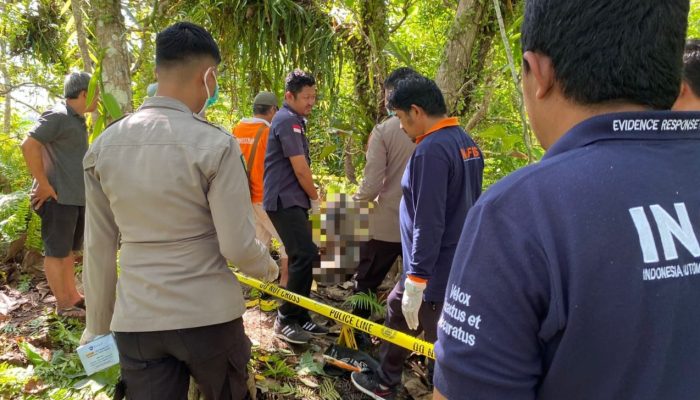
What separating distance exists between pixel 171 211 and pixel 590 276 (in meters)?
1.50

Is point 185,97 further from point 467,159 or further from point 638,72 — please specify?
point 638,72

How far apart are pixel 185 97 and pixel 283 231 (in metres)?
1.97

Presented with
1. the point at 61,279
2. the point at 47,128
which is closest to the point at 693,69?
the point at 47,128

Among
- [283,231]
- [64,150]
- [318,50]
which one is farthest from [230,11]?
[283,231]

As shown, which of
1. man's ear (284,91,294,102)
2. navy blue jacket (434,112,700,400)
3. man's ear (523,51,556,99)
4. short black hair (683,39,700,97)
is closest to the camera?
navy blue jacket (434,112,700,400)

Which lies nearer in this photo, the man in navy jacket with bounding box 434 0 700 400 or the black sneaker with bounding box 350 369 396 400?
the man in navy jacket with bounding box 434 0 700 400

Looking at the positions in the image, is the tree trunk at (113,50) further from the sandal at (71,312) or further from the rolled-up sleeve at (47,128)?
the sandal at (71,312)

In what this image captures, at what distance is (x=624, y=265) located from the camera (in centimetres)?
71

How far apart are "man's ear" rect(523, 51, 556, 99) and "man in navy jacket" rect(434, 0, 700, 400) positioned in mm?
16

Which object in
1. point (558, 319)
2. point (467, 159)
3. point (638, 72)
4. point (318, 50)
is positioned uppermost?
point (318, 50)

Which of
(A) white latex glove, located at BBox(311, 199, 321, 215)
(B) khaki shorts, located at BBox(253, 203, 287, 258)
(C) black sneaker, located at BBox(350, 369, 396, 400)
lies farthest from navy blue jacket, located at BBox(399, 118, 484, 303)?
(B) khaki shorts, located at BBox(253, 203, 287, 258)

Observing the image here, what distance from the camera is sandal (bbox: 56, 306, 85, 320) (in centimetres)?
381

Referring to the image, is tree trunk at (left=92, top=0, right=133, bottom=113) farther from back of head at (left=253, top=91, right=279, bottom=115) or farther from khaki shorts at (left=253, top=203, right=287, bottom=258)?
khaki shorts at (left=253, top=203, right=287, bottom=258)

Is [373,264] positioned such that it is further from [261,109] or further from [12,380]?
[12,380]
